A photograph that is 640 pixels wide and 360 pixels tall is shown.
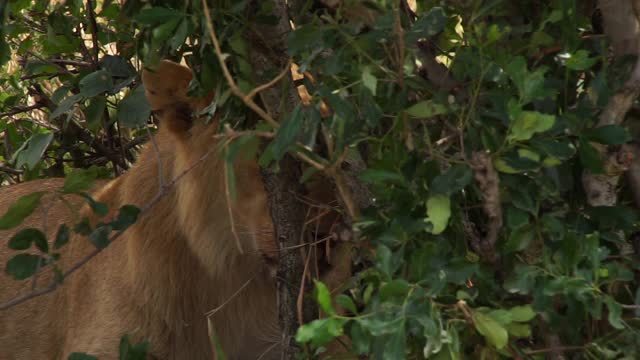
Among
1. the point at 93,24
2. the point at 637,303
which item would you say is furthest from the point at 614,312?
the point at 93,24

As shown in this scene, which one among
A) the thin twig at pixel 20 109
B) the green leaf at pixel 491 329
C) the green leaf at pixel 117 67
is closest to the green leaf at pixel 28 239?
the green leaf at pixel 117 67

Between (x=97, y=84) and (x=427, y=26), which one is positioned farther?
(x=97, y=84)

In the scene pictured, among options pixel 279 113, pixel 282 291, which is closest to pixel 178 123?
pixel 282 291

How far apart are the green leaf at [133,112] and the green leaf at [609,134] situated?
1027mm

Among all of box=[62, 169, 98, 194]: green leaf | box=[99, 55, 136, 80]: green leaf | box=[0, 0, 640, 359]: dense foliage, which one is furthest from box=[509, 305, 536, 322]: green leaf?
box=[99, 55, 136, 80]: green leaf

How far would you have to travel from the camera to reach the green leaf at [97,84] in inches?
97.6

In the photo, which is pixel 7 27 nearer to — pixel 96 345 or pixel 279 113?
pixel 279 113

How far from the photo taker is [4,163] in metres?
4.73

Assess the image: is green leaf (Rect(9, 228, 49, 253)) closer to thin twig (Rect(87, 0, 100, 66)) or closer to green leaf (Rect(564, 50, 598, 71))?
thin twig (Rect(87, 0, 100, 66))

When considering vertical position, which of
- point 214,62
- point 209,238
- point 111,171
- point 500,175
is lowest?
point 500,175

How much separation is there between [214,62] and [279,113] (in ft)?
0.63

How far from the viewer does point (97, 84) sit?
2.50 metres

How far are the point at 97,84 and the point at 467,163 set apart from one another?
0.98 m

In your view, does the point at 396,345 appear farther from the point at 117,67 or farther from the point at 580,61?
the point at 117,67
